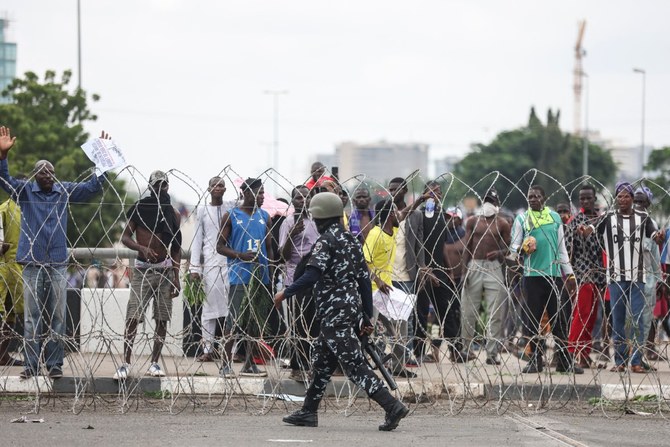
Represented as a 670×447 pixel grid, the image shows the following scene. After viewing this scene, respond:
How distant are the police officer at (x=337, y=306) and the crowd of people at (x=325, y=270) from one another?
0.6 inches

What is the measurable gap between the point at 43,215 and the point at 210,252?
187cm

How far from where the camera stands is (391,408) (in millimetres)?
A: 9508

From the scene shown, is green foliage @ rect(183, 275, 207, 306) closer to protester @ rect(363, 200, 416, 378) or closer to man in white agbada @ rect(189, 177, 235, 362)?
man in white agbada @ rect(189, 177, 235, 362)

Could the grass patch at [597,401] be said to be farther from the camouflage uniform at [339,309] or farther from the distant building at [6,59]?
the distant building at [6,59]

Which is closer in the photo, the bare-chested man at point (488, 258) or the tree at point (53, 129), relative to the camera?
the bare-chested man at point (488, 258)

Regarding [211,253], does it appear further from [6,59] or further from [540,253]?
[6,59]

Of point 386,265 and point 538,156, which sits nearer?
point 386,265

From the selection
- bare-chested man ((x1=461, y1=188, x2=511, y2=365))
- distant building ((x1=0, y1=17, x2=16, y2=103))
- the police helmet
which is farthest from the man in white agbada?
distant building ((x1=0, y1=17, x2=16, y2=103))

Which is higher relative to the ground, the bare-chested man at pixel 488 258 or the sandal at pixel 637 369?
the bare-chested man at pixel 488 258

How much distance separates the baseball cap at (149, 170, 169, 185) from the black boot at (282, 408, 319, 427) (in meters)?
2.84

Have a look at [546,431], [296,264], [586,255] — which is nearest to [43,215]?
[296,264]

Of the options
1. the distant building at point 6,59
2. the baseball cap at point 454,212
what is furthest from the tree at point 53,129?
the distant building at point 6,59

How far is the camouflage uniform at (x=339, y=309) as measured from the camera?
9.59m

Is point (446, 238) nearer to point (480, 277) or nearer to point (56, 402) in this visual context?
point (480, 277)
